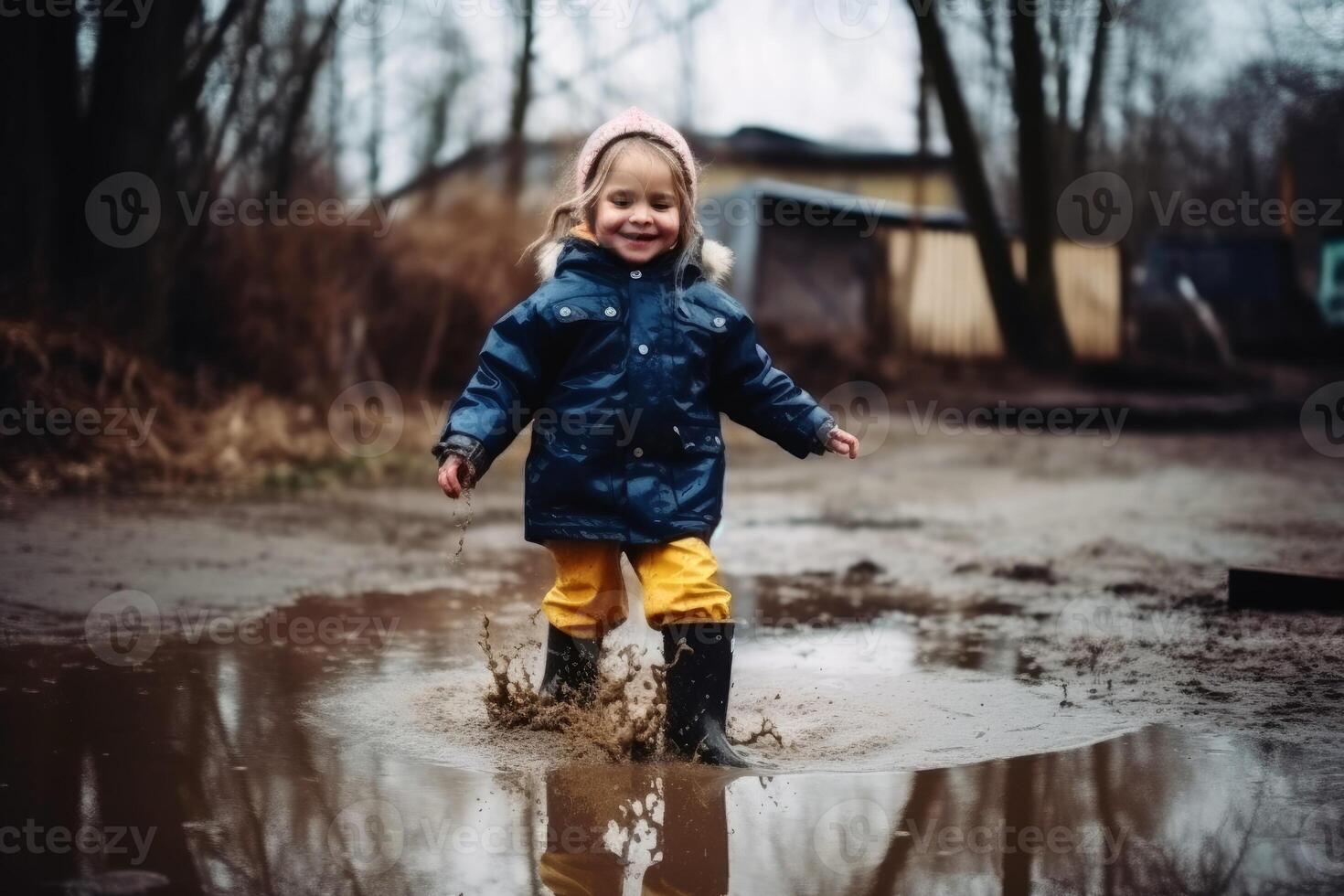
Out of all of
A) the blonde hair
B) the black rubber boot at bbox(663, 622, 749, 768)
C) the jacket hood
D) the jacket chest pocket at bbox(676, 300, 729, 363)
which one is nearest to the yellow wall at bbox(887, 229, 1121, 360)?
the jacket hood

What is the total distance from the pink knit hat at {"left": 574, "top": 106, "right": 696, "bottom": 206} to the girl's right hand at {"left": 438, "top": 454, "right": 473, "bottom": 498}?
0.90m

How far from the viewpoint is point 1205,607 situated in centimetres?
488

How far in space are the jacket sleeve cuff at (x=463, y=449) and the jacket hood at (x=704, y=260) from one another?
574mm

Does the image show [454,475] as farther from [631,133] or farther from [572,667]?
[631,133]

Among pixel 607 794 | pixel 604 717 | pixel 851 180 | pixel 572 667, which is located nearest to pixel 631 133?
pixel 572 667

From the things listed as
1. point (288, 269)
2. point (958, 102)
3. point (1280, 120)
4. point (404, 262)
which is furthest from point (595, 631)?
point (1280, 120)

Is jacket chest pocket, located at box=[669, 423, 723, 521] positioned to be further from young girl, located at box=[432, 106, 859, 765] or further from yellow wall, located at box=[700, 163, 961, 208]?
yellow wall, located at box=[700, 163, 961, 208]

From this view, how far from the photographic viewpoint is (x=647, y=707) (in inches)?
140

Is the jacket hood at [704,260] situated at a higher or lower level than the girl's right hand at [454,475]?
higher

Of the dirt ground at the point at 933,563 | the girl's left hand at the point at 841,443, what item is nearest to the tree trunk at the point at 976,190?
the dirt ground at the point at 933,563

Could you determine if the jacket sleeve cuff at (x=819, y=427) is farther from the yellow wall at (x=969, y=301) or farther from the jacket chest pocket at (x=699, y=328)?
the yellow wall at (x=969, y=301)

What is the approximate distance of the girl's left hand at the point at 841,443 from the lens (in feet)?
11.1

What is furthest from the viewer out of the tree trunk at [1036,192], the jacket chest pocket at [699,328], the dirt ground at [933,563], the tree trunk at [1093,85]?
the tree trunk at [1093,85]

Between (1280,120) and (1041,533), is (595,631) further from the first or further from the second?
(1280,120)
